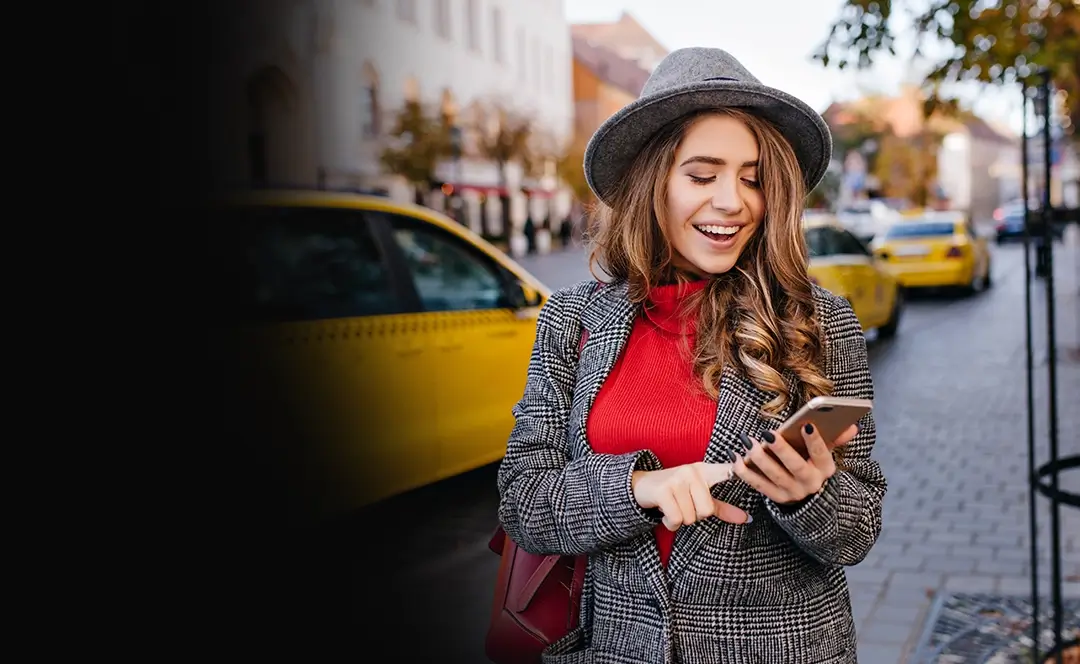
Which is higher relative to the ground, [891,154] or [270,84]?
[891,154]

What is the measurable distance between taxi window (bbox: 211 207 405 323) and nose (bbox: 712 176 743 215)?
1219 millimetres

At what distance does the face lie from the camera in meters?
2.05

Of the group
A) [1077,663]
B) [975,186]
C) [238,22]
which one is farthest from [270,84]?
[975,186]

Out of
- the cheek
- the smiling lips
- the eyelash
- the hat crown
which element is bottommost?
the smiling lips

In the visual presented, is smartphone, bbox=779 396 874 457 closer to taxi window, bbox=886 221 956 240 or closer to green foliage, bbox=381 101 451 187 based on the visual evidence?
taxi window, bbox=886 221 956 240

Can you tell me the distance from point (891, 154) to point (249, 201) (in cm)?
6968

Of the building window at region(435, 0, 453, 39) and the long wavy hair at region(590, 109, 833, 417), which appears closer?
the long wavy hair at region(590, 109, 833, 417)

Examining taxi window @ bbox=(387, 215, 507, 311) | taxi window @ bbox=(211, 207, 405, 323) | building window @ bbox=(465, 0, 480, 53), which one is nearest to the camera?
taxi window @ bbox=(211, 207, 405, 323)

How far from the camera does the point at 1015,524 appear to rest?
19.2ft

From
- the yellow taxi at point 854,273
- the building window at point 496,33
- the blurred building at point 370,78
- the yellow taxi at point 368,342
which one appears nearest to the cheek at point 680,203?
the blurred building at point 370,78

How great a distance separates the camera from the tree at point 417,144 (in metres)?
34.1

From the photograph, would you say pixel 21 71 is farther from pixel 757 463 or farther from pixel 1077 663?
pixel 1077 663

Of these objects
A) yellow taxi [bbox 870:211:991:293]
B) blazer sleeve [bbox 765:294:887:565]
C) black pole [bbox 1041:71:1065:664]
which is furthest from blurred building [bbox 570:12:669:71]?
blazer sleeve [bbox 765:294:887:565]

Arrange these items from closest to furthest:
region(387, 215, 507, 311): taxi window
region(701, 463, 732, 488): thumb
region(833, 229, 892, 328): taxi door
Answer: region(701, 463, 732, 488): thumb < region(387, 215, 507, 311): taxi window < region(833, 229, 892, 328): taxi door
